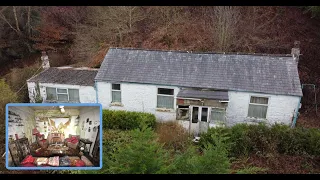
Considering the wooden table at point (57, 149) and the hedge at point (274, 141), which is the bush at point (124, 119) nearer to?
the hedge at point (274, 141)

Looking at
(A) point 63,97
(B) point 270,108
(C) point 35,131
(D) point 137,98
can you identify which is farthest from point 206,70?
(C) point 35,131

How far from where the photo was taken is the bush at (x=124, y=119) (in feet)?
51.0

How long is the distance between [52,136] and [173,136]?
898 centimetres

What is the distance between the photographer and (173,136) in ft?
45.5

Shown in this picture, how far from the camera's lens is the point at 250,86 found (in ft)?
49.1

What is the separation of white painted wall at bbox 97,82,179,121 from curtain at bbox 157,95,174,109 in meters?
0.23

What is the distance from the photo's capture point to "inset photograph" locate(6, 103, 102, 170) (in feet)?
17.4

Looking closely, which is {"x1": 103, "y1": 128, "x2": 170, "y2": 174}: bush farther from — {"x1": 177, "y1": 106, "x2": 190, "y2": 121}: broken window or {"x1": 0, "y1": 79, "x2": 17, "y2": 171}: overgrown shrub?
{"x1": 177, "y1": 106, "x2": 190, "y2": 121}: broken window

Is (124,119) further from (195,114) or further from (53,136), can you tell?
(53,136)

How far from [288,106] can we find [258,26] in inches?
514

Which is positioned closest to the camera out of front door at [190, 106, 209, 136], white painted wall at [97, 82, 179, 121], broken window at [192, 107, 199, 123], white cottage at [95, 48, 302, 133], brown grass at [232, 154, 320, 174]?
brown grass at [232, 154, 320, 174]

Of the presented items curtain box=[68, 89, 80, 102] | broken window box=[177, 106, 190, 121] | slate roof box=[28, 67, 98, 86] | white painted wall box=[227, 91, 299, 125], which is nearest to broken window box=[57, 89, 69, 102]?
curtain box=[68, 89, 80, 102]

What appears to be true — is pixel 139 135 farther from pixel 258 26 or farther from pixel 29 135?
pixel 258 26
